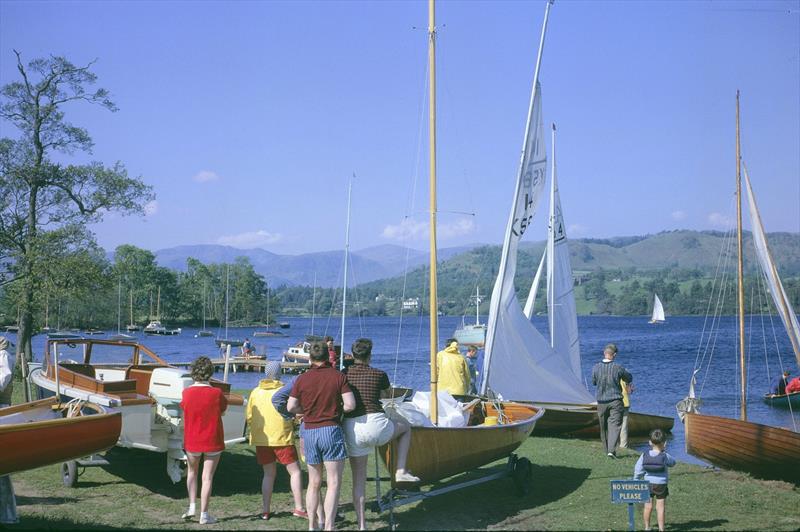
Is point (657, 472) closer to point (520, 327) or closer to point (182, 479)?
point (520, 327)

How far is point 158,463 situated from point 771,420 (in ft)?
78.7

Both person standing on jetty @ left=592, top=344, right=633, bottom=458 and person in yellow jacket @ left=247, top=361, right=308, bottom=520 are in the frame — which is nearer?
person in yellow jacket @ left=247, top=361, right=308, bottom=520

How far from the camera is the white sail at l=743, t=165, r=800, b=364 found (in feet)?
38.9

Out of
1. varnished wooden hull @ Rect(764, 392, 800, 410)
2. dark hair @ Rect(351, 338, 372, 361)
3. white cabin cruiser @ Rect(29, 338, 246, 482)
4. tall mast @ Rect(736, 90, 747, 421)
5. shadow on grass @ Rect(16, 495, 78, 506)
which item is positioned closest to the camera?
dark hair @ Rect(351, 338, 372, 361)

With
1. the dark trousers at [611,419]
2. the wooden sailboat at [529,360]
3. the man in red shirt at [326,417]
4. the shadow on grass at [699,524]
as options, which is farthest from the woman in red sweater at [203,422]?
the dark trousers at [611,419]

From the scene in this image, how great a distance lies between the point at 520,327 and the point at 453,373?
1425 mm


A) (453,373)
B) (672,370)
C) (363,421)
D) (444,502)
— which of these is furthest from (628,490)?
(672,370)

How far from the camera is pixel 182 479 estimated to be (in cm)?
1064

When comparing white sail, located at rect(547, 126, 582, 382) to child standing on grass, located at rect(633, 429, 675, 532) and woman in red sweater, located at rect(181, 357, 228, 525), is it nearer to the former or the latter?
child standing on grass, located at rect(633, 429, 675, 532)

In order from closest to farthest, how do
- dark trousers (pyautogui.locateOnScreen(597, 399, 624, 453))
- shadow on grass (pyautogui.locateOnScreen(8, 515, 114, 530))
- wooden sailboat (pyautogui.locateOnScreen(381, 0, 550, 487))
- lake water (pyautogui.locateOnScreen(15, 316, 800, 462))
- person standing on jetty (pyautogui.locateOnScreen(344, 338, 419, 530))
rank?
1. shadow on grass (pyautogui.locateOnScreen(8, 515, 114, 530))
2. person standing on jetty (pyautogui.locateOnScreen(344, 338, 419, 530))
3. wooden sailboat (pyautogui.locateOnScreen(381, 0, 550, 487))
4. dark trousers (pyautogui.locateOnScreen(597, 399, 624, 453))
5. lake water (pyautogui.locateOnScreen(15, 316, 800, 462))

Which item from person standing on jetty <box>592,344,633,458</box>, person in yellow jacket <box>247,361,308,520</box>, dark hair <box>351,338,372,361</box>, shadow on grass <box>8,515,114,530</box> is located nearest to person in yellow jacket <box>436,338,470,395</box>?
person standing on jetty <box>592,344,633,458</box>

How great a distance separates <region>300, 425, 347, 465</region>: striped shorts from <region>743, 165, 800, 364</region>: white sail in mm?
7685

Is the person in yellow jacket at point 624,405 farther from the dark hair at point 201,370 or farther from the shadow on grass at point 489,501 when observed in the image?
the dark hair at point 201,370

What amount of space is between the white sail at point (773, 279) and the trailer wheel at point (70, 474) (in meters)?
10.3
